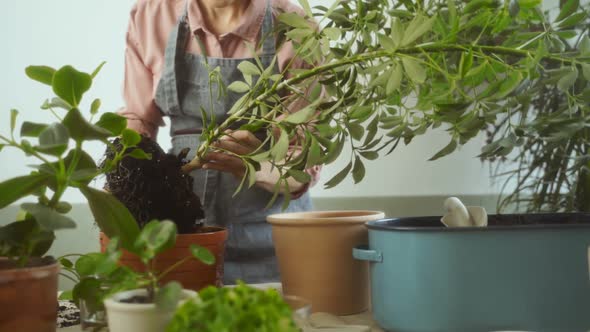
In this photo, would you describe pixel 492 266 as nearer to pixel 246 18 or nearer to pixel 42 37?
pixel 246 18

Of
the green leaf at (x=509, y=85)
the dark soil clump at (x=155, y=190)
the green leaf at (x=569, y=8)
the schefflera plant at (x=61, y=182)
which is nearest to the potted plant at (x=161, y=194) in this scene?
the dark soil clump at (x=155, y=190)

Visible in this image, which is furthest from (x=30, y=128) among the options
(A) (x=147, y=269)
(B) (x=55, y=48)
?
(B) (x=55, y=48)

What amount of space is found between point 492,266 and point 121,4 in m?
2.00

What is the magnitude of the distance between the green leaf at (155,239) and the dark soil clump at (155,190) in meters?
0.22

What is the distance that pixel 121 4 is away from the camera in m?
2.28

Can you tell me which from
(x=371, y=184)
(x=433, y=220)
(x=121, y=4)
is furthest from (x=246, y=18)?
(x=371, y=184)

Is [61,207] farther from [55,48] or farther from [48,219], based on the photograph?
[55,48]

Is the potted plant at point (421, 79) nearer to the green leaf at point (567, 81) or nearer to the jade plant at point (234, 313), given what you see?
the green leaf at point (567, 81)

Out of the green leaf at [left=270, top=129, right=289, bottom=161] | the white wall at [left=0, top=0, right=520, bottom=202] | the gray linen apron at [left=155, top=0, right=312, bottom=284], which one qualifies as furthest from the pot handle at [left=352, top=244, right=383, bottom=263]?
the white wall at [left=0, top=0, right=520, bottom=202]

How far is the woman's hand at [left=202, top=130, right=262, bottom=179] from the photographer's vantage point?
760mm

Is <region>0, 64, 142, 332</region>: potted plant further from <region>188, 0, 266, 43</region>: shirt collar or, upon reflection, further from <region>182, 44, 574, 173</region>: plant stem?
<region>188, 0, 266, 43</region>: shirt collar

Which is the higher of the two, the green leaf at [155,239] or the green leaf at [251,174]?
the green leaf at [251,174]

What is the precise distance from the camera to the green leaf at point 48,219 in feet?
1.60

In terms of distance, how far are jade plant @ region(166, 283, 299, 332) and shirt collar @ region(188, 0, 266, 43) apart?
96cm
